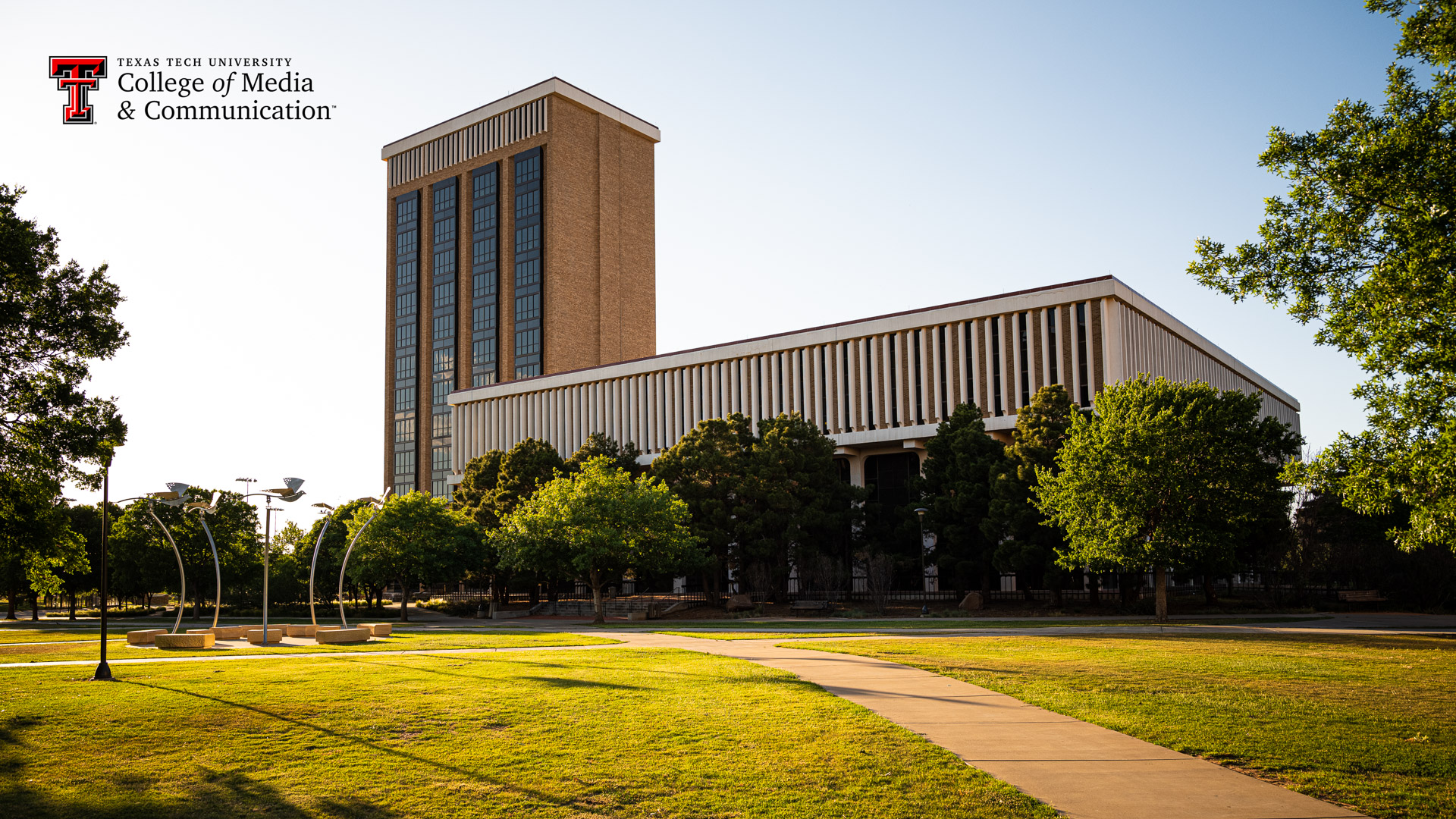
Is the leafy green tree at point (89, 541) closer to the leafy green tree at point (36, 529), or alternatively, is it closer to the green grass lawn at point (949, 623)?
the green grass lawn at point (949, 623)

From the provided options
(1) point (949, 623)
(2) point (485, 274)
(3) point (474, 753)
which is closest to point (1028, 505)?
(1) point (949, 623)

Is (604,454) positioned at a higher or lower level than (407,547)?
higher

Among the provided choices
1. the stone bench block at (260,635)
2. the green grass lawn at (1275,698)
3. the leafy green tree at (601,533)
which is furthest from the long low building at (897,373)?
the stone bench block at (260,635)

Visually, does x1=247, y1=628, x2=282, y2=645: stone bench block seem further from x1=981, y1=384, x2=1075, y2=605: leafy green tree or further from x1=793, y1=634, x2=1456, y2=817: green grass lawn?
x1=981, y1=384, x2=1075, y2=605: leafy green tree

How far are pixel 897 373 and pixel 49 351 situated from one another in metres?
59.4

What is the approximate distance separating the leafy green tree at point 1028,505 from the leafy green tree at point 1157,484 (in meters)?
7.57

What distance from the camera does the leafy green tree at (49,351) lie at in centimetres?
2055

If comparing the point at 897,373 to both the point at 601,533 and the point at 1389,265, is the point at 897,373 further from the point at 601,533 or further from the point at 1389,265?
the point at 1389,265

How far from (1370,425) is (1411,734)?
29.5 feet

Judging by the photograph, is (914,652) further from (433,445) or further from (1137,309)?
(433,445)

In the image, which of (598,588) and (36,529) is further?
(598,588)

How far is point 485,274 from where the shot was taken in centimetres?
11888

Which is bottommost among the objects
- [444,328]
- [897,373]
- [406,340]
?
[897,373]

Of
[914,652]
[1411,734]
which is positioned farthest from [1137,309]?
[1411,734]
